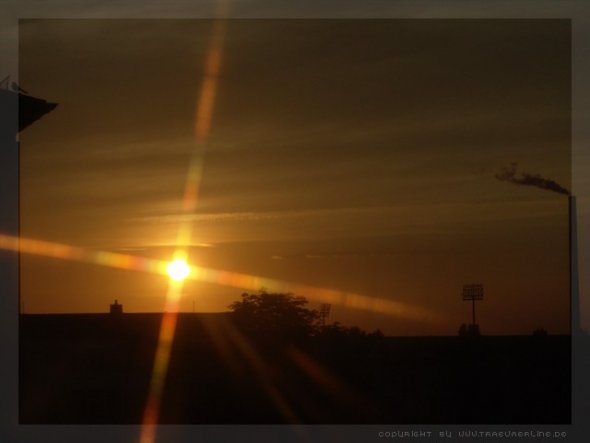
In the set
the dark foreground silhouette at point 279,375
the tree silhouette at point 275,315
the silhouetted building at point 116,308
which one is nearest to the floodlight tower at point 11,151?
the dark foreground silhouette at point 279,375

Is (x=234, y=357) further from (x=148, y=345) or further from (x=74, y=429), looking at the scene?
(x=74, y=429)

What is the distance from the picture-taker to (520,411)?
66.8 ft

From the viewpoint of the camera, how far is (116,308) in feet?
76.3

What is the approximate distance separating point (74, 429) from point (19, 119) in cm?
713

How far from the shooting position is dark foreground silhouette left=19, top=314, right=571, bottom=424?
18969 mm

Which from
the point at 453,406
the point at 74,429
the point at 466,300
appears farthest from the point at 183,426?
the point at 466,300

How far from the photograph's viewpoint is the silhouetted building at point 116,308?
2316 centimetres

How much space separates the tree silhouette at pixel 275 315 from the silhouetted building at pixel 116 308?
310 centimetres

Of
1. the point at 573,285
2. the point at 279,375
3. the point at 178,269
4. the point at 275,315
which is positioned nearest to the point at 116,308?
the point at 178,269

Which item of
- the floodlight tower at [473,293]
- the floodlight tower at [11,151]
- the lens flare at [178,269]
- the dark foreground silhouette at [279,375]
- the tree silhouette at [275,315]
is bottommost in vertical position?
the dark foreground silhouette at [279,375]

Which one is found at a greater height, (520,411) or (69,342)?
(69,342)

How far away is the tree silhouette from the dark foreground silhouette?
0.70 metres

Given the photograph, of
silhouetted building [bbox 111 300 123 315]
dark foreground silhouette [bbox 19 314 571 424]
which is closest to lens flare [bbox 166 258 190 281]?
dark foreground silhouette [bbox 19 314 571 424]

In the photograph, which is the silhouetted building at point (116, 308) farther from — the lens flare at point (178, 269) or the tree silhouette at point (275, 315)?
the tree silhouette at point (275, 315)
